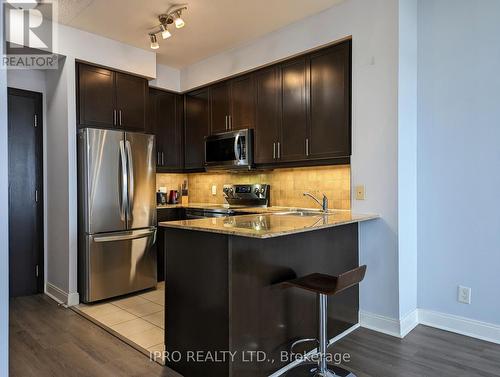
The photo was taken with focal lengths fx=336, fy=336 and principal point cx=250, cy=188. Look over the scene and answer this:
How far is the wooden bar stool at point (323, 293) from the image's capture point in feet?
6.35

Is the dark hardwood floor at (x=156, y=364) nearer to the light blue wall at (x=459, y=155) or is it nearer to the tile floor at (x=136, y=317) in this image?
the tile floor at (x=136, y=317)

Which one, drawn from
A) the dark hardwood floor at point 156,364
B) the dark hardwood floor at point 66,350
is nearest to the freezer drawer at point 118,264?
the dark hardwood floor at point 66,350

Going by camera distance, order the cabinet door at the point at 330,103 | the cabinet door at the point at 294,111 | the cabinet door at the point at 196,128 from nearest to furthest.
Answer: the cabinet door at the point at 330,103
the cabinet door at the point at 294,111
the cabinet door at the point at 196,128

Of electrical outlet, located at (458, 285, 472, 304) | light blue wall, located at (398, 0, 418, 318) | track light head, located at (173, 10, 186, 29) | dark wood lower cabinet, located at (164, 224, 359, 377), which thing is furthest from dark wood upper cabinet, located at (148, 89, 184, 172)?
electrical outlet, located at (458, 285, 472, 304)

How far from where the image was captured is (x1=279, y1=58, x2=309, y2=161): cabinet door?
11.0ft

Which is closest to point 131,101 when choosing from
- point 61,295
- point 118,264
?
point 118,264

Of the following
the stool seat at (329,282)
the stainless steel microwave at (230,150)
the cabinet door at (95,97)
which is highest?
Answer: the cabinet door at (95,97)

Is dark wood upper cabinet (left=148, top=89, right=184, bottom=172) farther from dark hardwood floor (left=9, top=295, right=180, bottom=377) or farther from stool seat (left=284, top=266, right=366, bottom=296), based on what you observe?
stool seat (left=284, top=266, right=366, bottom=296)

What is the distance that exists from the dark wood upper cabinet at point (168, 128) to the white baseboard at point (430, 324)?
10.00 ft

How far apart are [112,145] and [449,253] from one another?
11.1 feet

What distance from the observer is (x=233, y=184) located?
4.50 m

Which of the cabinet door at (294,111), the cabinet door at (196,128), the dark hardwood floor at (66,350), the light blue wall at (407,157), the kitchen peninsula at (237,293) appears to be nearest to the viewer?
the kitchen peninsula at (237,293)

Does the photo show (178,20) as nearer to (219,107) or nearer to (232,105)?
(232,105)

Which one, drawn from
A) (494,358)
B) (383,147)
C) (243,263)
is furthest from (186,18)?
(494,358)
